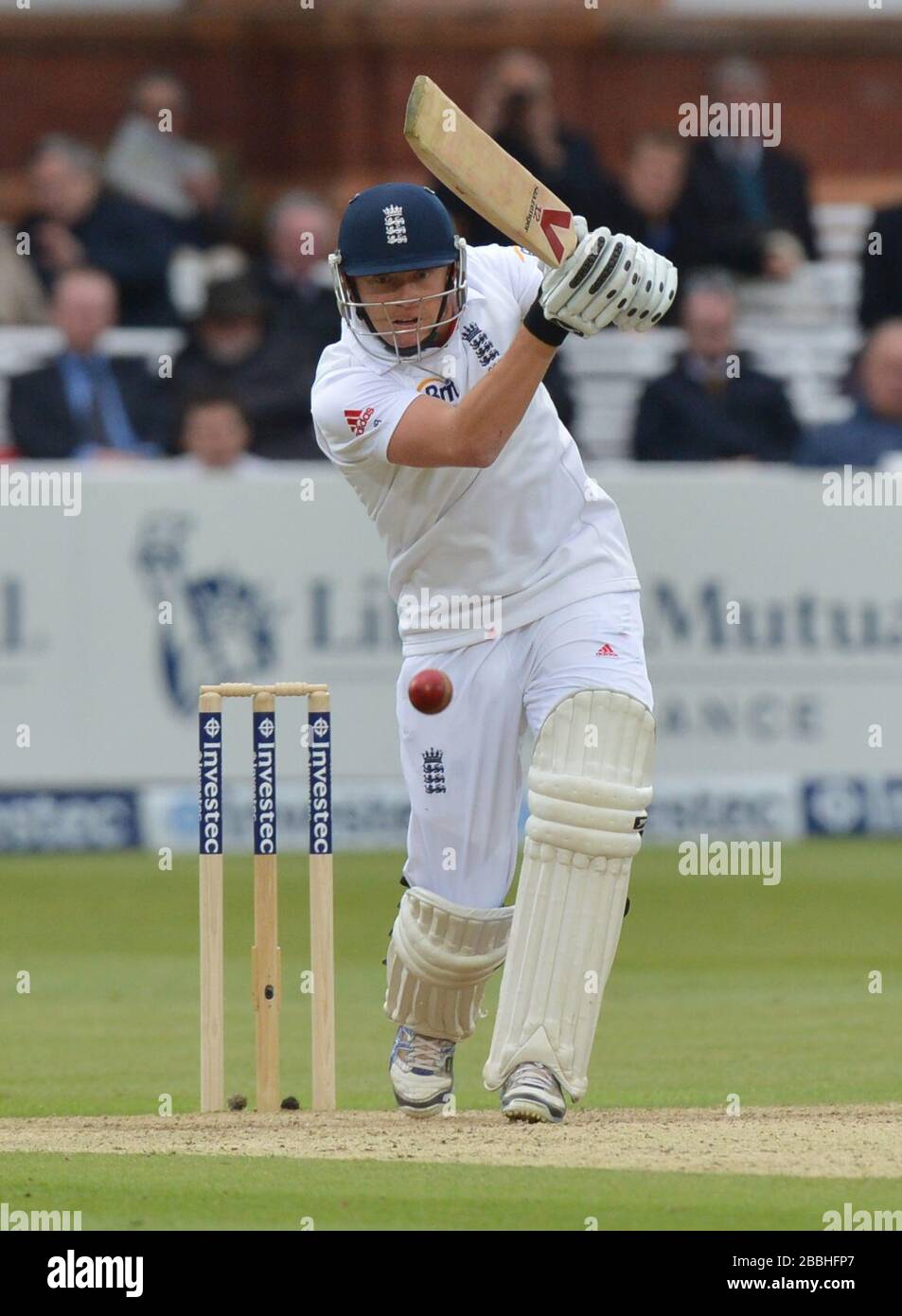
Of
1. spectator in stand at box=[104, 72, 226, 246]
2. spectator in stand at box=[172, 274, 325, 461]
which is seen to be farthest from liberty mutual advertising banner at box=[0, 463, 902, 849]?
spectator in stand at box=[104, 72, 226, 246]

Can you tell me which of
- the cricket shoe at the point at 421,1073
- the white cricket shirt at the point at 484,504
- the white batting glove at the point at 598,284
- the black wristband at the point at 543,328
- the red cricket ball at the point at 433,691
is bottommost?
the cricket shoe at the point at 421,1073

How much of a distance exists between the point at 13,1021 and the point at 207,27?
1085cm

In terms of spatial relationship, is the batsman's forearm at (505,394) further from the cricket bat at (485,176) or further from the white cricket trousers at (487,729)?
the white cricket trousers at (487,729)

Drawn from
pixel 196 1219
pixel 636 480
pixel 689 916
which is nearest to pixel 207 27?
pixel 636 480

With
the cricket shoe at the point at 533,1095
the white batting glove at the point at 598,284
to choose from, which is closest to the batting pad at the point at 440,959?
the cricket shoe at the point at 533,1095

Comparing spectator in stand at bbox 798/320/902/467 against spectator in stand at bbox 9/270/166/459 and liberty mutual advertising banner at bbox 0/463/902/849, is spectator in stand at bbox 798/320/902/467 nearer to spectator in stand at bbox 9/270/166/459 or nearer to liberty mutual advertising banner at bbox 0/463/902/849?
liberty mutual advertising banner at bbox 0/463/902/849

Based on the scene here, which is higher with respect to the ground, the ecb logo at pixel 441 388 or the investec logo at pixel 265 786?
the ecb logo at pixel 441 388

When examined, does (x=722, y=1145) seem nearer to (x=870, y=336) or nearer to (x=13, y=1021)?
(x=13, y=1021)

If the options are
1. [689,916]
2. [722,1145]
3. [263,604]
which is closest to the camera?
[722,1145]

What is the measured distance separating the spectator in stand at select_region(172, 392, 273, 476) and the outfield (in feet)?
6.18

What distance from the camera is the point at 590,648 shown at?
600cm

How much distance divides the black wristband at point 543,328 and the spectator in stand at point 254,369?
24.4ft

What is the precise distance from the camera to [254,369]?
13.1m

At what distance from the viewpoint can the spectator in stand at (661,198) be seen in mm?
14453
